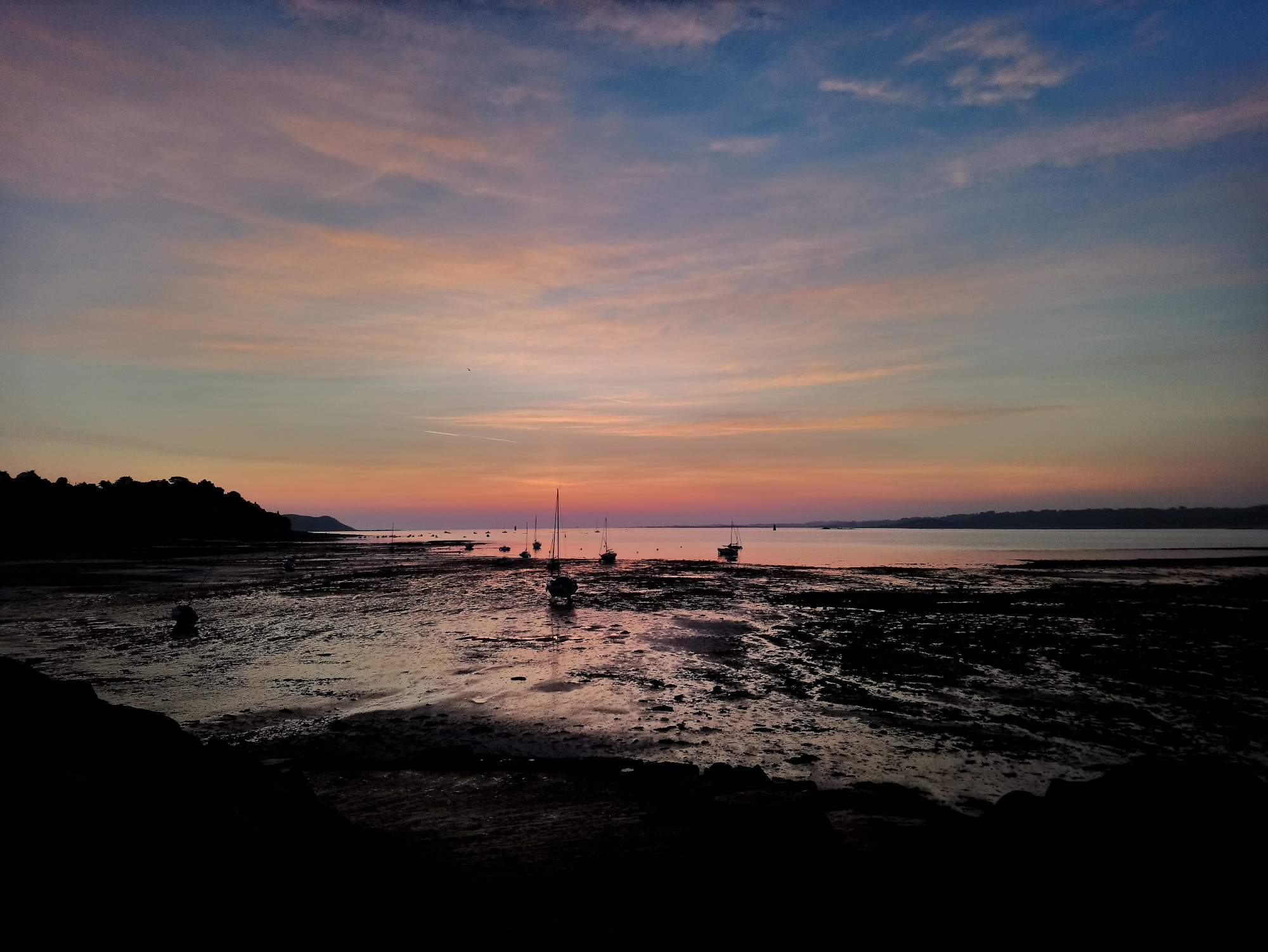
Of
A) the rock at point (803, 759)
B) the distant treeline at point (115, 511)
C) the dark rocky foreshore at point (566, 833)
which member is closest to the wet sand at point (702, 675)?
the rock at point (803, 759)

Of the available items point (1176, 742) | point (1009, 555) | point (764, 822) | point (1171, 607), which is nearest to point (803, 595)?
point (1171, 607)

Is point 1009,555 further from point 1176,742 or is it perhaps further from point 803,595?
point 1176,742

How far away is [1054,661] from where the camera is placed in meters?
20.1

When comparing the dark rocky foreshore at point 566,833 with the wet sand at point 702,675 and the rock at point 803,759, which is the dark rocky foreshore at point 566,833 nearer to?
the wet sand at point 702,675

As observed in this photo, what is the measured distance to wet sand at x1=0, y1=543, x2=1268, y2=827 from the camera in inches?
465

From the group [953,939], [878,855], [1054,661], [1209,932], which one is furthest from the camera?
[1054,661]

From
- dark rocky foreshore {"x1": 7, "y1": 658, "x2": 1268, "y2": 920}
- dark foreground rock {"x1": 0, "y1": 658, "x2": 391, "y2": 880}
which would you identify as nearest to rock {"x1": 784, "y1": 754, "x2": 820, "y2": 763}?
dark rocky foreshore {"x1": 7, "y1": 658, "x2": 1268, "y2": 920}

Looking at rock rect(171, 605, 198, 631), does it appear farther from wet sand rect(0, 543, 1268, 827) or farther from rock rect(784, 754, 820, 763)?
rock rect(784, 754, 820, 763)

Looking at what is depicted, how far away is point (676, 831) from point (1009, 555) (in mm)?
94585

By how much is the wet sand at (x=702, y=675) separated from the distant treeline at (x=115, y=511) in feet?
176

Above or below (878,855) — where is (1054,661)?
below

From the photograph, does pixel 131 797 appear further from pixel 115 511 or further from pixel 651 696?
pixel 115 511

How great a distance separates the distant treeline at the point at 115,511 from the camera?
75125 mm

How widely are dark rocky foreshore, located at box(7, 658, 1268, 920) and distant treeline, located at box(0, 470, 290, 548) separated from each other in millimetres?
95072
